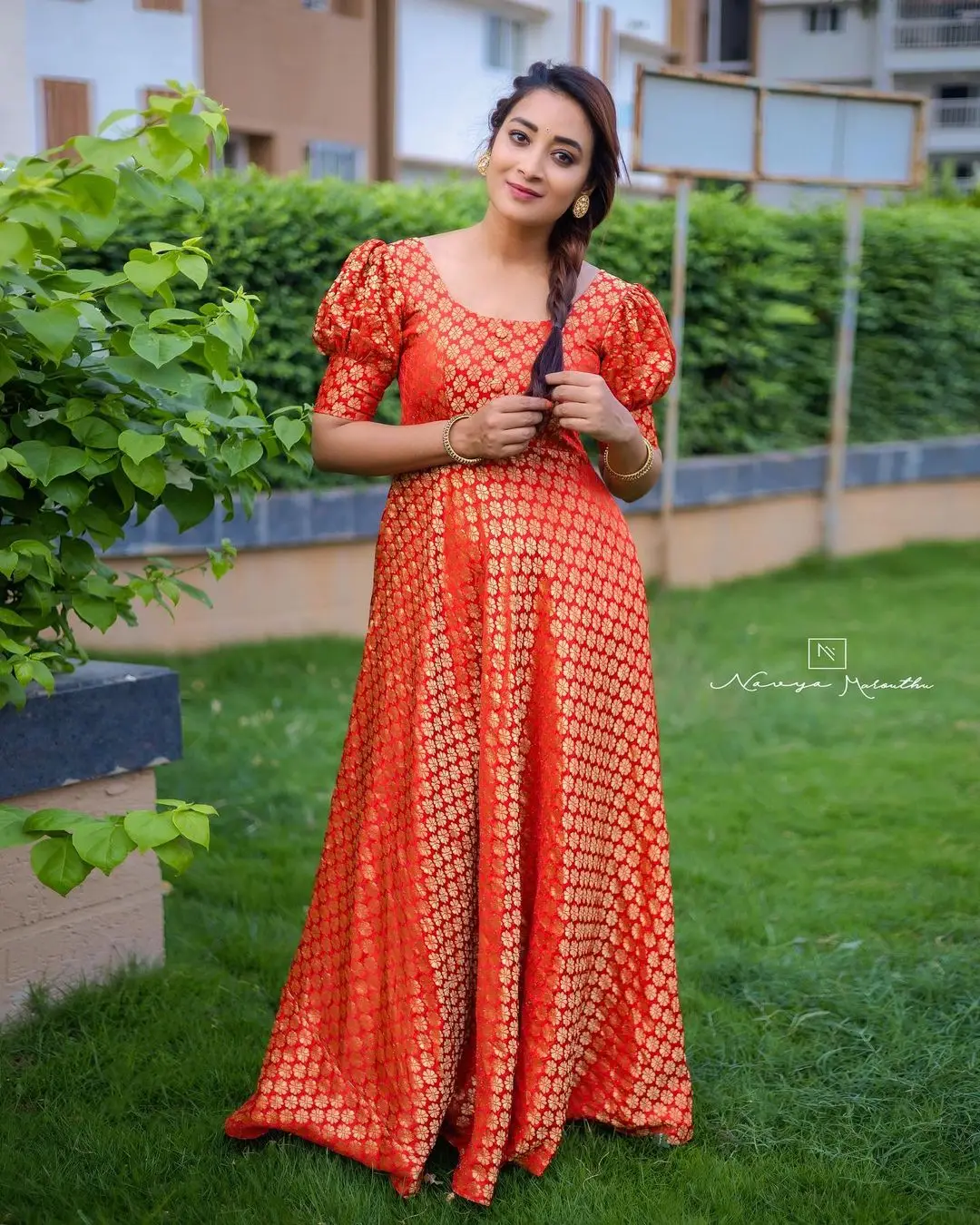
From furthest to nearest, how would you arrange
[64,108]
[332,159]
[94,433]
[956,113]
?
[956,113] → [332,159] → [64,108] → [94,433]

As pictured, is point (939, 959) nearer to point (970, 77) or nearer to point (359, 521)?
point (359, 521)

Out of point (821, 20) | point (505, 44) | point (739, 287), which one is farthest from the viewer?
point (821, 20)

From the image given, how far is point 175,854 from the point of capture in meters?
1.71

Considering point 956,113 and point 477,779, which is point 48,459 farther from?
point 956,113

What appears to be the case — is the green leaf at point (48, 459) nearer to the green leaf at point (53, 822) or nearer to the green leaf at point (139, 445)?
the green leaf at point (139, 445)

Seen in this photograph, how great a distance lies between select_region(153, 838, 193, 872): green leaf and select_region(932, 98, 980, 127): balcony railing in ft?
112

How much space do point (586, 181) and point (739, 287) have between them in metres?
5.98

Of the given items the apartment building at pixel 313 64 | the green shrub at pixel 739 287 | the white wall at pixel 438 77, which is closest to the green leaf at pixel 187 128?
the green shrub at pixel 739 287

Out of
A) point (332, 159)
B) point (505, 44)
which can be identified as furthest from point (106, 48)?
point (505, 44)

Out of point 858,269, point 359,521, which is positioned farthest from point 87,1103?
point 858,269

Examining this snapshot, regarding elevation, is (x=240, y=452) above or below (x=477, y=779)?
above

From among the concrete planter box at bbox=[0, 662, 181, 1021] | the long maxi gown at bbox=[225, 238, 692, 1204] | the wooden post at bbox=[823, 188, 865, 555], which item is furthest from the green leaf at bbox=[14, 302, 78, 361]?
the wooden post at bbox=[823, 188, 865, 555]

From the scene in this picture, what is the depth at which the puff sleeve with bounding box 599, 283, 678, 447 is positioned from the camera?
2395 mm

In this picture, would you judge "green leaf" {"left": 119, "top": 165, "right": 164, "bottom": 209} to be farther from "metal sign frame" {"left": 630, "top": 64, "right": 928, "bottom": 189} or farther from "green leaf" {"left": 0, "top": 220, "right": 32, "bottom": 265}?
"metal sign frame" {"left": 630, "top": 64, "right": 928, "bottom": 189}
